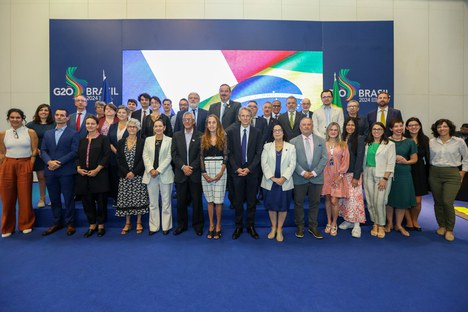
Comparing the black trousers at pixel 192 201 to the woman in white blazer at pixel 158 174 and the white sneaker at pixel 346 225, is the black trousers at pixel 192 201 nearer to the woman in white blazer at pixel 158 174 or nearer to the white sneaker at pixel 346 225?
the woman in white blazer at pixel 158 174

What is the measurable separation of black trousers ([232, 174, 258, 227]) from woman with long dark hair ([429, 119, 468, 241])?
264 cm

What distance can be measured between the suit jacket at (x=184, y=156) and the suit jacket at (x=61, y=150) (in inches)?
57.1

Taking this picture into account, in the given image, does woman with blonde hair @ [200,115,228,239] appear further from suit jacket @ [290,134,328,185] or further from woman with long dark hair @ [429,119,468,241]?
woman with long dark hair @ [429,119,468,241]

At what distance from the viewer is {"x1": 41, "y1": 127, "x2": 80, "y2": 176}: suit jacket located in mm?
3779

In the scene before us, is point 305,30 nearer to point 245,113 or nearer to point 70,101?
point 245,113

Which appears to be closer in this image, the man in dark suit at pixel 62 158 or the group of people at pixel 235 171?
the group of people at pixel 235 171

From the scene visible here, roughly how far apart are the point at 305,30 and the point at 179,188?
5571mm

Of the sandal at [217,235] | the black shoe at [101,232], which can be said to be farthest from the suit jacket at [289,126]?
the black shoe at [101,232]

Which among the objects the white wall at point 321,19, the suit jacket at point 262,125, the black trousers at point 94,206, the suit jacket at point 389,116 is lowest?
the black trousers at point 94,206

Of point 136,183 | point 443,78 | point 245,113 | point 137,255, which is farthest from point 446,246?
point 443,78

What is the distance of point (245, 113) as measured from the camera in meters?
3.62

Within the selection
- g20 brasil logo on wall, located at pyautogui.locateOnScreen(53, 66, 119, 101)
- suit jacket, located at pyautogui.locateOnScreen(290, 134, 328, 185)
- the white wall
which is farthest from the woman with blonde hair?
the white wall

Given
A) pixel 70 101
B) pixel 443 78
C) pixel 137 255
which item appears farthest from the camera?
pixel 443 78

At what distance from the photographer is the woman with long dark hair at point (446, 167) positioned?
12.3 feet
